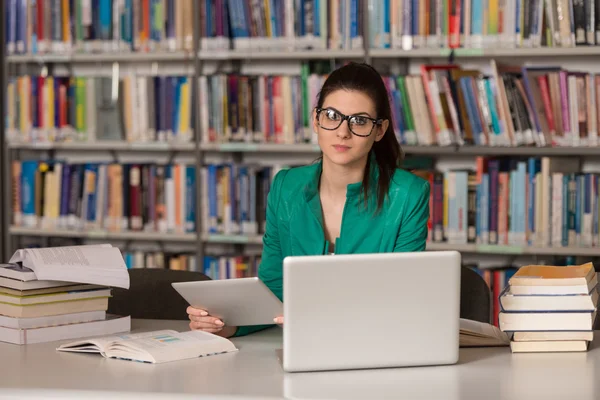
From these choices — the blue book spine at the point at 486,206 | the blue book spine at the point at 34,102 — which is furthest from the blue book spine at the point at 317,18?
the blue book spine at the point at 34,102

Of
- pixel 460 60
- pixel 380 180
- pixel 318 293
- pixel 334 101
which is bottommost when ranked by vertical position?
pixel 318 293

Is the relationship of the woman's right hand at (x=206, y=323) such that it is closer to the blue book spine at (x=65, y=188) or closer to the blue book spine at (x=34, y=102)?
the blue book spine at (x=65, y=188)

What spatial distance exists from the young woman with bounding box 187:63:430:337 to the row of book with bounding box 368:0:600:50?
1.26m

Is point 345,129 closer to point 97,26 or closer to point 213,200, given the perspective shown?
point 213,200

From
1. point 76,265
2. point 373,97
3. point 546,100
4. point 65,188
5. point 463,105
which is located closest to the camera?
point 76,265

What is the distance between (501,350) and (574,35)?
185cm

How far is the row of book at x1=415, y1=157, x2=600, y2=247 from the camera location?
3439mm

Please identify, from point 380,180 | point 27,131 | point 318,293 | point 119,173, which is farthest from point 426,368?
point 27,131

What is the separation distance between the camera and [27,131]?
13.8ft

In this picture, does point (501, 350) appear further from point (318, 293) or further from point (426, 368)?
point (318, 293)

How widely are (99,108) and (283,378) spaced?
2.69 m

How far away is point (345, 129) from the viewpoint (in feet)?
7.16

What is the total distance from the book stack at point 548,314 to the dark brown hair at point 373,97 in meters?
0.56

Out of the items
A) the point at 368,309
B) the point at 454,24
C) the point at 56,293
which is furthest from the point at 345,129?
the point at 454,24
